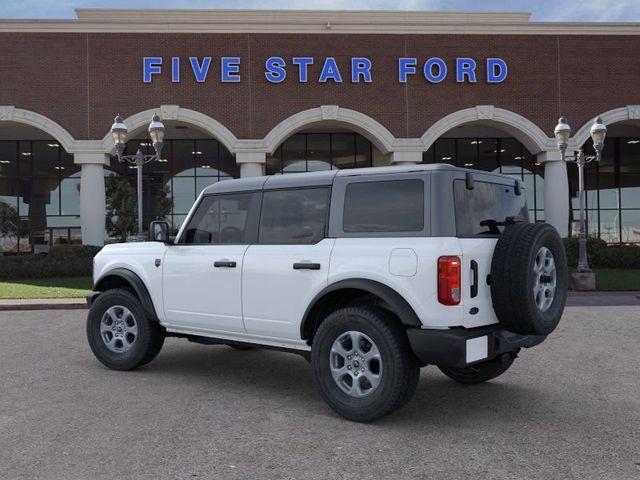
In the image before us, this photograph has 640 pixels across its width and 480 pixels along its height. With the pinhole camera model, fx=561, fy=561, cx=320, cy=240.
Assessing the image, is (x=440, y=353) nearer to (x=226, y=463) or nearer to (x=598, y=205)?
(x=226, y=463)

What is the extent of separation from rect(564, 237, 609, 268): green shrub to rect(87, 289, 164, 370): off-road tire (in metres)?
18.1

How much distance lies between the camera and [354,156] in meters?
29.2

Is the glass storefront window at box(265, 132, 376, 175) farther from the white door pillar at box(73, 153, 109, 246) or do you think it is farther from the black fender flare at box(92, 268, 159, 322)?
the black fender flare at box(92, 268, 159, 322)

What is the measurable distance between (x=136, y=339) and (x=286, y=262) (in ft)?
7.85

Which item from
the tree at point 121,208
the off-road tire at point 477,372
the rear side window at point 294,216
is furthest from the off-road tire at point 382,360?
the tree at point 121,208

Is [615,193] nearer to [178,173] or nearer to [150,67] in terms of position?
[178,173]

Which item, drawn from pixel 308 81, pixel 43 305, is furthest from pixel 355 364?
pixel 308 81

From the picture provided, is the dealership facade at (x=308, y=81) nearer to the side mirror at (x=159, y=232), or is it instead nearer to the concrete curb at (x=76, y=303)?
the concrete curb at (x=76, y=303)

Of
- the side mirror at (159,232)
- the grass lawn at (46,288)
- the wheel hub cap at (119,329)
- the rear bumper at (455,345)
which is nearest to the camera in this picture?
the rear bumper at (455,345)

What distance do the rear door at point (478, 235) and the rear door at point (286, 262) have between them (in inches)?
45.5

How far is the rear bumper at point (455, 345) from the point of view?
4.26 m

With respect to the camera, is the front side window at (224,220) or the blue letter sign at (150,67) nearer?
the front side window at (224,220)

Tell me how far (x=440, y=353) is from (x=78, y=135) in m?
21.6

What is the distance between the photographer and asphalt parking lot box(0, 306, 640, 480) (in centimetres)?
374
